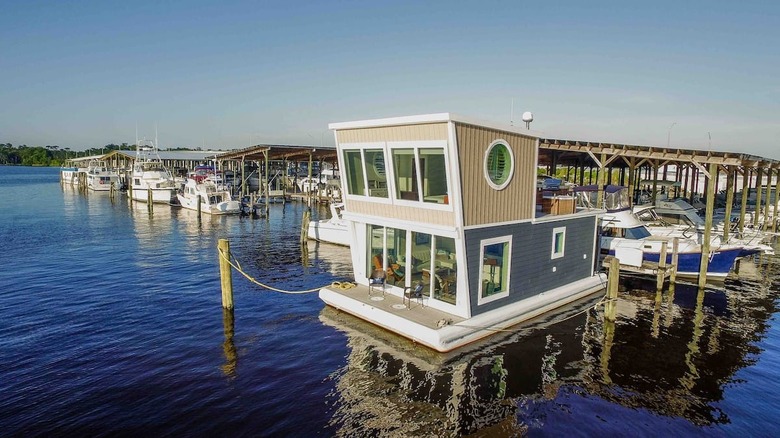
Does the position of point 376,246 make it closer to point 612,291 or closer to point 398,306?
point 398,306

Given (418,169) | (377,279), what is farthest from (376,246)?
(418,169)

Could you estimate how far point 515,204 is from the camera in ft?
51.6

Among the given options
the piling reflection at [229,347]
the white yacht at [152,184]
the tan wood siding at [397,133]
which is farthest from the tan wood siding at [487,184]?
the white yacht at [152,184]

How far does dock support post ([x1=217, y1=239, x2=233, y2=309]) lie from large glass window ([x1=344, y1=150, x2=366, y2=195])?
515cm

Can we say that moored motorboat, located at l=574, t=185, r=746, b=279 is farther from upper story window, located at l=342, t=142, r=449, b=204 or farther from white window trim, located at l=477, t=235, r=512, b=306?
upper story window, located at l=342, t=142, r=449, b=204

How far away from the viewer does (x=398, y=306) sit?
15.7 metres

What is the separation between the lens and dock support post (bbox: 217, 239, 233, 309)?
17.0m

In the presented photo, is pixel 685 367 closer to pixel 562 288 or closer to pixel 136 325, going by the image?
pixel 562 288

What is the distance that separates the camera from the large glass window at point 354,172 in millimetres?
16609

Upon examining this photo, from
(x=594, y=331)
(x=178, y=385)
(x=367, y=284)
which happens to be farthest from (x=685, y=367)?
(x=178, y=385)

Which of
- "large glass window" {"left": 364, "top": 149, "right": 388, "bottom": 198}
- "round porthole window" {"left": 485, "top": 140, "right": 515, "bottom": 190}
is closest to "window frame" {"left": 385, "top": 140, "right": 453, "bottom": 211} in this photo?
"large glass window" {"left": 364, "top": 149, "right": 388, "bottom": 198}

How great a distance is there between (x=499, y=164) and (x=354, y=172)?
5.48 m

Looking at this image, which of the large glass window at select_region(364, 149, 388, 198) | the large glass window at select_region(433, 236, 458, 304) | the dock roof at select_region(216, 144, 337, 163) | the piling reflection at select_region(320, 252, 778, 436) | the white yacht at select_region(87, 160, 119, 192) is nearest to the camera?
the piling reflection at select_region(320, 252, 778, 436)

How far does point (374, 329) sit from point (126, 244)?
26.3 m
